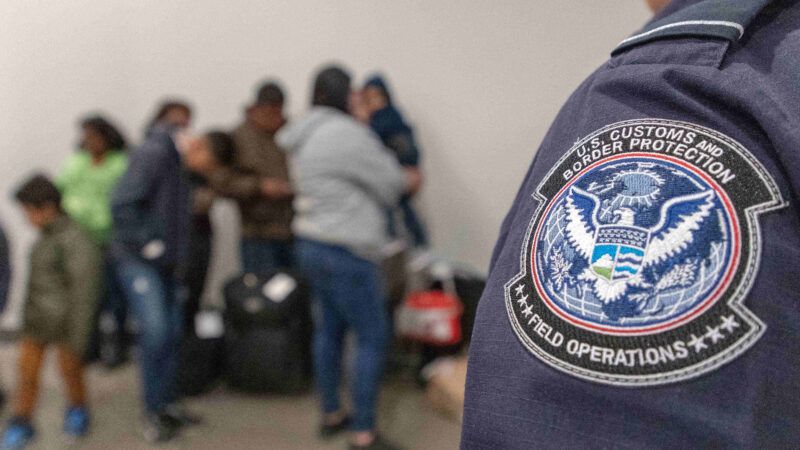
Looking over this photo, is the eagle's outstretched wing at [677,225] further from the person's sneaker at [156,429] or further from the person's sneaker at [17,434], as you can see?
the person's sneaker at [17,434]

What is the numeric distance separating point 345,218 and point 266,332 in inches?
42.3

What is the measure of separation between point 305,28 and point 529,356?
151 inches

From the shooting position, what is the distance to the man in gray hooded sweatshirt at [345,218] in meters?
2.20

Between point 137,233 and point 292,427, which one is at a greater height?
point 137,233

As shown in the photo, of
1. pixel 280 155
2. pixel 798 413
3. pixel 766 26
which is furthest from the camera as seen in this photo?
pixel 280 155

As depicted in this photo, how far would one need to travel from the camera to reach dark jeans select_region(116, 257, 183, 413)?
2.51m

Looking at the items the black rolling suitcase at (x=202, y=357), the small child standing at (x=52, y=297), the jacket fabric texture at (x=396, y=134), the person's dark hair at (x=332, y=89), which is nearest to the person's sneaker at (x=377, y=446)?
the black rolling suitcase at (x=202, y=357)

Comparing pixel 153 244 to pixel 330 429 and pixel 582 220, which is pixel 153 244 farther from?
pixel 582 220

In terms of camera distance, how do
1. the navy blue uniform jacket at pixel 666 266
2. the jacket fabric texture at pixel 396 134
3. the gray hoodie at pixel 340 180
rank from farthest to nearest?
the jacket fabric texture at pixel 396 134 → the gray hoodie at pixel 340 180 → the navy blue uniform jacket at pixel 666 266

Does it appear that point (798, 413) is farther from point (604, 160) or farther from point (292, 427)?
point (292, 427)

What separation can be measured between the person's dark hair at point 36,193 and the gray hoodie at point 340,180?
1162 mm

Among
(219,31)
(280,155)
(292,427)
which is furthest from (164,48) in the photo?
(292,427)

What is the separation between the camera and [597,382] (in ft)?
1.23

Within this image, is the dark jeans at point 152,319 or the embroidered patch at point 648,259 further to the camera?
the dark jeans at point 152,319
